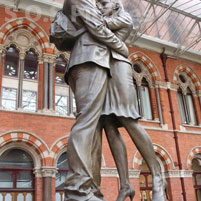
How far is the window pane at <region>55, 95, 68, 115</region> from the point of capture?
9875 millimetres

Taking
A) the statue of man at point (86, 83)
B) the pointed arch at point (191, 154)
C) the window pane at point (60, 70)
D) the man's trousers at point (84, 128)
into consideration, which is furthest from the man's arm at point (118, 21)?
the pointed arch at point (191, 154)

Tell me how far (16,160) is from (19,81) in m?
2.58

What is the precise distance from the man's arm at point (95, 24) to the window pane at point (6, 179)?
7.36 meters

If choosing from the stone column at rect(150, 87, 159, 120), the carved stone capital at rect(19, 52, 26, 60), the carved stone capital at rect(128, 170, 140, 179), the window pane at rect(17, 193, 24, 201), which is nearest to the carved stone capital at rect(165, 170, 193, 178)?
the carved stone capital at rect(128, 170, 140, 179)

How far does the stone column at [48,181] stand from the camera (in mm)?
8398

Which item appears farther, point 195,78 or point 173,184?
point 195,78

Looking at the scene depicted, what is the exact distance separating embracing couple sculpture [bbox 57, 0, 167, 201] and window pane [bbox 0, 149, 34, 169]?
7.08 m

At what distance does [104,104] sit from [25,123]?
7.08 meters

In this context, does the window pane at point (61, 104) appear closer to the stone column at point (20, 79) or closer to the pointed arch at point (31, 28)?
the stone column at point (20, 79)

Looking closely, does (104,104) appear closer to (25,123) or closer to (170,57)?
(25,123)

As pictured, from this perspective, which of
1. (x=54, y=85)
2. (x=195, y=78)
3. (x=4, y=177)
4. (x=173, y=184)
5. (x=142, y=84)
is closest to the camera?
(x=4, y=177)

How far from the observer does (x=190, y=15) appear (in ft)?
41.1

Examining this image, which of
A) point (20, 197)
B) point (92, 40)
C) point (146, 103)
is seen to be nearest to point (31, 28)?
point (146, 103)

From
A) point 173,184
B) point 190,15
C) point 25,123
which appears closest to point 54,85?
point 25,123
